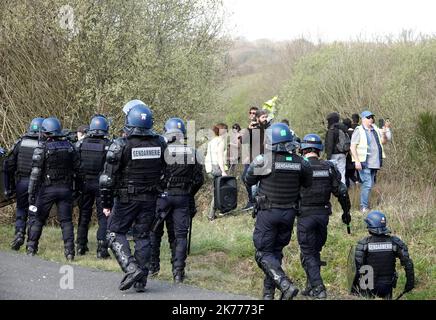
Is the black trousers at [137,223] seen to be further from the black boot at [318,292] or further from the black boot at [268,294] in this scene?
the black boot at [318,292]

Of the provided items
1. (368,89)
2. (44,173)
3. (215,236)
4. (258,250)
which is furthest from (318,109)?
(258,250)

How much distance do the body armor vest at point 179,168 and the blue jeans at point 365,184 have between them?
4.98m

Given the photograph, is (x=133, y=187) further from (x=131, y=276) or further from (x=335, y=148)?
(x=335, y=148)

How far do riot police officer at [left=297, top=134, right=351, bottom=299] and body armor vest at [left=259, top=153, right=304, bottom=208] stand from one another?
717mm

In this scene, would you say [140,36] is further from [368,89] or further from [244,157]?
[368,89]

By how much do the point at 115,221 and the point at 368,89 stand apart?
14950 millimetres

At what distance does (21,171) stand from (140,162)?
13.8ft

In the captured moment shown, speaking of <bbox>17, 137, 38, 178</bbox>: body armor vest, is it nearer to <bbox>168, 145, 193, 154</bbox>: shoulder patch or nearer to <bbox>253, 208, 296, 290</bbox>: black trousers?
<bbox>168, 145, 193, 154</bbox>: shoulder patch

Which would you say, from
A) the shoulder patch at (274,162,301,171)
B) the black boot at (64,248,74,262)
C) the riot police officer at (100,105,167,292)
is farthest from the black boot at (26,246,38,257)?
the shoulder patch at (274,162,301,171)

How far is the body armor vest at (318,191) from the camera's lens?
10.5 metres

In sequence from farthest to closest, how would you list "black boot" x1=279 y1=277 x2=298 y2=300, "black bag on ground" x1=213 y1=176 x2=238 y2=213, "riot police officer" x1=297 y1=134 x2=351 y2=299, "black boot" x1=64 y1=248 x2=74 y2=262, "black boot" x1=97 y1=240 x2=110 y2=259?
1. "black bag on ground" x1=213 y1=176 x2=238 y2=213
2. "black boot" x1=97 y1=240 x2=110 y2=259
3. "black boot" x1=64 y1=248 x2=74 y2=262
4. "riot police officer" x1=297 y1=134 x2=351 y2=299
5. "black boot" x1=279 y1=277 x2=298 y2=300

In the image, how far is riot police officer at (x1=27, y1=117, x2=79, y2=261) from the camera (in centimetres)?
1214

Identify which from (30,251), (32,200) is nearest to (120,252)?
(32,200)

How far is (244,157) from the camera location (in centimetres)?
1612
